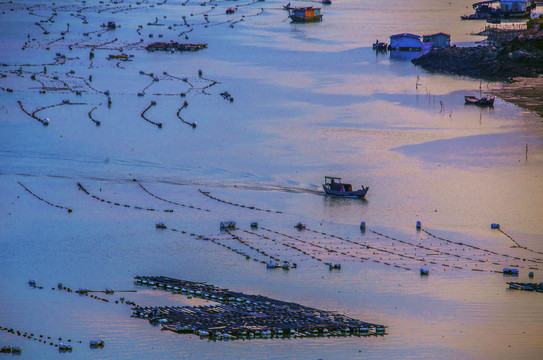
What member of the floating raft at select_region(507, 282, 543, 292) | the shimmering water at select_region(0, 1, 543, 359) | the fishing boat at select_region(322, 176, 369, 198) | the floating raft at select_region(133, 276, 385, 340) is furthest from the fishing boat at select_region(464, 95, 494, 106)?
the floating raft at select_region(133, 276, 385, 340)

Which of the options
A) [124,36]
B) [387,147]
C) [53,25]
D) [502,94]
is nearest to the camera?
[387,147]

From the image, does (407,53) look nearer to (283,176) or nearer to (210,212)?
(283,176)

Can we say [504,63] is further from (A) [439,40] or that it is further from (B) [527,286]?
(B) [527,286]

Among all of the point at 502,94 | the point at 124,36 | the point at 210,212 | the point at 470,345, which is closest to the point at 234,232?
the point at 210,212

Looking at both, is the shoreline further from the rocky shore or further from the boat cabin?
the boat cabin

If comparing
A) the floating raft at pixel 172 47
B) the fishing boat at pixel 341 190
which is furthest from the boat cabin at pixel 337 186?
the floating raft at pixel 172 47

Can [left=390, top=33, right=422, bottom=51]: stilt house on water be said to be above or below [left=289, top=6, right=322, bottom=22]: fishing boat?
above
